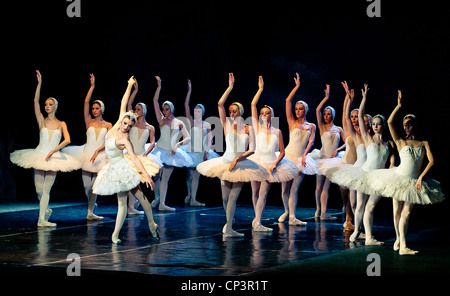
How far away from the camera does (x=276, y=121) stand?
11820mm

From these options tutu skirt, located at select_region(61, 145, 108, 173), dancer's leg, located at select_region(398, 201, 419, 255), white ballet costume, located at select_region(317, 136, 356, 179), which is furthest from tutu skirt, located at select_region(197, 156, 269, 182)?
tutu skirt, located at select_region(61, 145, 108, 173)

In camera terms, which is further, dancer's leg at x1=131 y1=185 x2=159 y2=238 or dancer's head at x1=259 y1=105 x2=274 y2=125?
dancer's head at x1=259 y1=105 x2=274 y2=125

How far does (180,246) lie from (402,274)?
7.32 feet

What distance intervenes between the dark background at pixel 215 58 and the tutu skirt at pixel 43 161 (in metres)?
3.13

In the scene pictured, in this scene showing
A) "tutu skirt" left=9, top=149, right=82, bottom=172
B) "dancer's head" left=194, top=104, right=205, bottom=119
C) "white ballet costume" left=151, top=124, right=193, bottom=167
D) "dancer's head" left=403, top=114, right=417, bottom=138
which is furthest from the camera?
"dancer's head" left=194, top=104, right=205, bottom=119

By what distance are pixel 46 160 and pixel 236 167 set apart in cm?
232

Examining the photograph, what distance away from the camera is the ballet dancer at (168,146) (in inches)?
391

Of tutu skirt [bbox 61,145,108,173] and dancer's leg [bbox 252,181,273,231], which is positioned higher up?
tutu skirt [bbox 61,145,108,173]

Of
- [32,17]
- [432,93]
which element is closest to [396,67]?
[432,93]

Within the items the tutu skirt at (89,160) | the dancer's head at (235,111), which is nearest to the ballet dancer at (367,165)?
the dancer's head at (235,111)

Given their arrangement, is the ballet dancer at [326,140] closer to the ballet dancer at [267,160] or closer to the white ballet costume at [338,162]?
the white ballet costume at [338,162]

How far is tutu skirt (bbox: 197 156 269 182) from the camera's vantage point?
6941 millimetres

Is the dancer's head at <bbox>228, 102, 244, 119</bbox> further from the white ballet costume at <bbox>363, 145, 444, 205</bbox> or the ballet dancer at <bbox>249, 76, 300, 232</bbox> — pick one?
the white ballet costume at <bbox>363, 145, 444, 205</bbox>

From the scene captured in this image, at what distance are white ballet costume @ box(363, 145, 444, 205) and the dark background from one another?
3.83m
